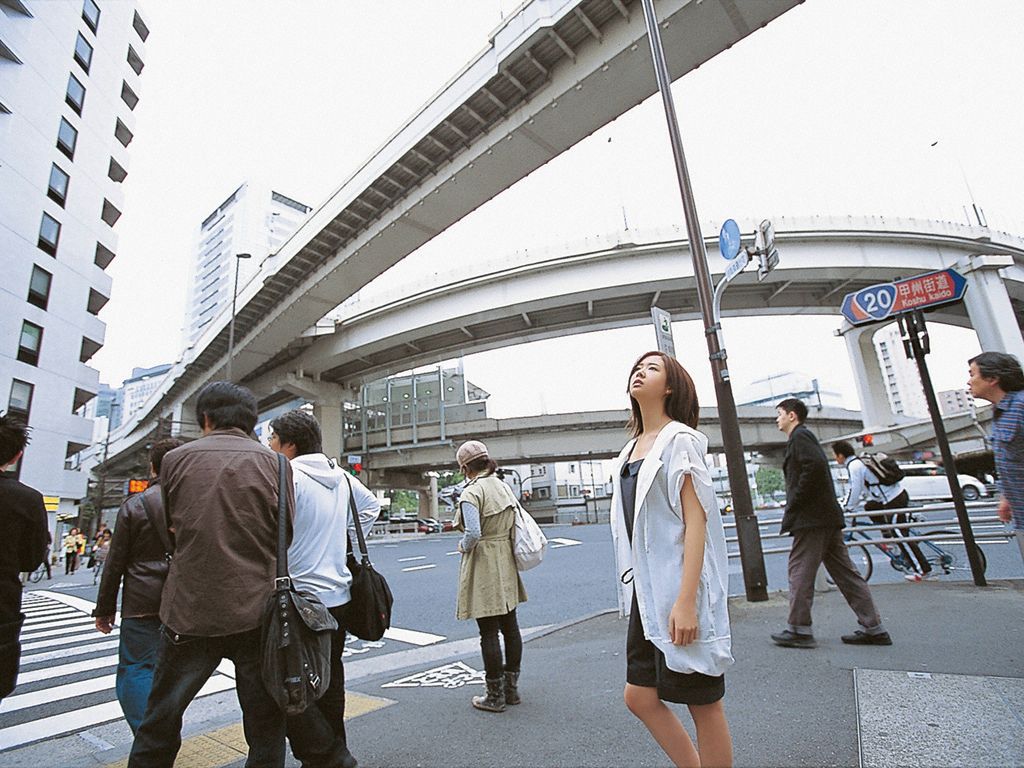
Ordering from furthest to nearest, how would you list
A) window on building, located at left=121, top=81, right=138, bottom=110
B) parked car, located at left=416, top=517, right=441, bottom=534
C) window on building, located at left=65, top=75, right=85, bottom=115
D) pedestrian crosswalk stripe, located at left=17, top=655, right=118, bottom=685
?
parked car, located at left=416, top=517, right=441, bottom=534
window on building, located at left=121, top=81, right=138, bottom=110
window on building, located at left=65, top=75, right=85, bottom=115
pedestrian crosswalk stripe, located at left=17, top=655, right=118, bottom=685

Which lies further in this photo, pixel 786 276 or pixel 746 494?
pixel 786 276

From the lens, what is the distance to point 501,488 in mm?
3871

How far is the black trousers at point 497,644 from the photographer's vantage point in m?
3.45

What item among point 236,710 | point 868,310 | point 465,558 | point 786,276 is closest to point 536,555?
point 465,558

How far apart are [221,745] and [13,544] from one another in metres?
1.66

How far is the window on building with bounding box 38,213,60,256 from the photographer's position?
2464 cm

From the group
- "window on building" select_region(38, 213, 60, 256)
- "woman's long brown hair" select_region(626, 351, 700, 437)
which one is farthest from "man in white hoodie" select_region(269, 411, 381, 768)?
"window on building" select_region(38, 213, 60, 256)

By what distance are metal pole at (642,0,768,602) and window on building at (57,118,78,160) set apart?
31.4 metres

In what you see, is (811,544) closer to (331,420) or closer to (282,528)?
(282,528)

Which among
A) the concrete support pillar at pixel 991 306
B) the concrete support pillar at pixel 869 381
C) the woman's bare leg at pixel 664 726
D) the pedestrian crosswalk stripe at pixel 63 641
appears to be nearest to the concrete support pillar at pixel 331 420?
the pedestrian crosswalk stripe at pixel 63 641

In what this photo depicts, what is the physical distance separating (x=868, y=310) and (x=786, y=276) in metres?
18.2

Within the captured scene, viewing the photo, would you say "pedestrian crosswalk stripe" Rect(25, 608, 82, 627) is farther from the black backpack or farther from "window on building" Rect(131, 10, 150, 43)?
"window on building" Rect(131, 10, 150, 43)

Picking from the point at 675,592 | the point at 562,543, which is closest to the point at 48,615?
the point at 675,592

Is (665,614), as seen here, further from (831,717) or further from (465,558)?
(465,558)
